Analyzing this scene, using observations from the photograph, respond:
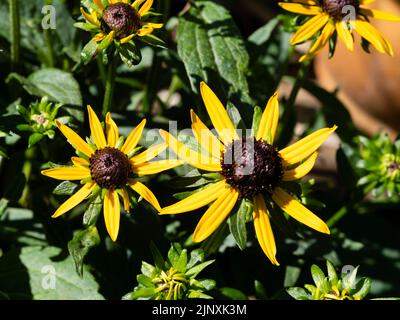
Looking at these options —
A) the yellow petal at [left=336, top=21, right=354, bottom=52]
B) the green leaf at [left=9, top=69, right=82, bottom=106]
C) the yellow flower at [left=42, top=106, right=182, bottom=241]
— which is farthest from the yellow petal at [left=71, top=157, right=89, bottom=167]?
the yellow petal at [left=336, top=21, right=354, bottom=52]

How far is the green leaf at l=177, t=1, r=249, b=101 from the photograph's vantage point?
5.61ft

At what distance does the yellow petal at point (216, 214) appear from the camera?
1.34m

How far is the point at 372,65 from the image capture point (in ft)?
8.28

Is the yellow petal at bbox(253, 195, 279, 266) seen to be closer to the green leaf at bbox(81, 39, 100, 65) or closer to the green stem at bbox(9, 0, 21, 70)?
the green leaf at bbox(81, 39, 100, 65)

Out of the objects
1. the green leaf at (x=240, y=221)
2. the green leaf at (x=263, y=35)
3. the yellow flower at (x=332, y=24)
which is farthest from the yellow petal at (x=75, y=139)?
the green leaf at (x=263, y=35)

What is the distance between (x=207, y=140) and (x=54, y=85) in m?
0.52

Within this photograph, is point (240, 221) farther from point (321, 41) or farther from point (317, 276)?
point (321, 41)

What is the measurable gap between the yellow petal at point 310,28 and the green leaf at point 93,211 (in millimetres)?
573

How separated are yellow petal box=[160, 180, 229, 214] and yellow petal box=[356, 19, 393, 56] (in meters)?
0.52

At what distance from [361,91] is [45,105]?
148 centimetres

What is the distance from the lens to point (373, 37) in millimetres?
1614
